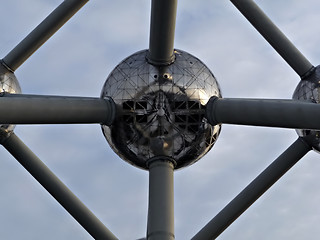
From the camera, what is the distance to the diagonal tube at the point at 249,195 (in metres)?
11.0

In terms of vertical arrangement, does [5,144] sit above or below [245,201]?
above

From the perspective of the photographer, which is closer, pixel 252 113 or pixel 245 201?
pixel 252 113

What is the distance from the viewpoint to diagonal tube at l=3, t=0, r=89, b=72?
1189cm

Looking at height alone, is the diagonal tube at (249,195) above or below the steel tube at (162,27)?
below

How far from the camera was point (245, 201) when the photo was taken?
11.0 meters

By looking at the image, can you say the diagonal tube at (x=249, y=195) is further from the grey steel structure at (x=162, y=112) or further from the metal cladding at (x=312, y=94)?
the metal cladding at (x=312, y=94)

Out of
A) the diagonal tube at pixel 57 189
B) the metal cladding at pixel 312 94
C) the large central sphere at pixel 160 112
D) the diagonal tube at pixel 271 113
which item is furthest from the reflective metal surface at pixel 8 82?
the metal cladding at pixel 312 94

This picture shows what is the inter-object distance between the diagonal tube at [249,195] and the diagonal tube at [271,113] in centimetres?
253

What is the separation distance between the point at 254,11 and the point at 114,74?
3190mm

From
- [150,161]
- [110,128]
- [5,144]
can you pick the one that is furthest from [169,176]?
[5,144]

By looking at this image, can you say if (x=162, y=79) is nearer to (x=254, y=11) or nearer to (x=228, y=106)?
(x=228, y=106)

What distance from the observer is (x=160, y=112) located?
31.0 ft

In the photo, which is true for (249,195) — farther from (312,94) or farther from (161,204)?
(161,204)

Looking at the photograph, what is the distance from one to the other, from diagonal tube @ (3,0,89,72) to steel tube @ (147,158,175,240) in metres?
4.05
